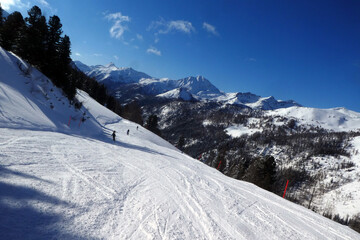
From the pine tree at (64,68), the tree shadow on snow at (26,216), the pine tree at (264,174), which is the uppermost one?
the pine tree at (64,68)

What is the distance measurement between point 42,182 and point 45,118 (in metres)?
12.0

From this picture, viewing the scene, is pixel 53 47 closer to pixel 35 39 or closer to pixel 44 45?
pixel 44 45

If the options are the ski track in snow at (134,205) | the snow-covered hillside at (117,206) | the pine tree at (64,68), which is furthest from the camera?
the pine tree at (64,68)

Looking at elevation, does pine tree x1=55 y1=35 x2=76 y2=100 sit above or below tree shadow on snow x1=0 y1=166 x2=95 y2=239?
above

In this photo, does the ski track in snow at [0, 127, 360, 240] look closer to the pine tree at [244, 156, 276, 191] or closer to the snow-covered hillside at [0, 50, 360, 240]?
the snow-covered hillside at [0, 50, 360, 240]

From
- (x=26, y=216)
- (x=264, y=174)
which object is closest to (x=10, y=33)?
(x=26, y=216)

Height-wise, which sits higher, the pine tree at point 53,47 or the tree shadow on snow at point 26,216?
the pine tree at point 53,47

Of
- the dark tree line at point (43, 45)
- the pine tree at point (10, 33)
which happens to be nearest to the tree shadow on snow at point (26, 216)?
the dark tree line at point (43, 45)

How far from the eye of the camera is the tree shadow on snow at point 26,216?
2.96 meters

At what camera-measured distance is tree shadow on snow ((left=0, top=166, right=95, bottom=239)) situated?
2.96 meters

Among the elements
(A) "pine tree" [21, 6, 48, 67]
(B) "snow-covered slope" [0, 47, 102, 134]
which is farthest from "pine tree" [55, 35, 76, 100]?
(B) "snow-covered slope" [0, 47, 102, 134]

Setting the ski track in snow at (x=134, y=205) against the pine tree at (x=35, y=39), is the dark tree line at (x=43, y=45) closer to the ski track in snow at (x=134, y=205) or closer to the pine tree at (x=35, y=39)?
the pine tree at (x=35, y=39)

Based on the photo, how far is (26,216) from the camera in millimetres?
3291

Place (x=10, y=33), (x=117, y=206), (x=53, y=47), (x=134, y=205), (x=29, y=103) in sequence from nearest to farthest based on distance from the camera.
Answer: (x=117, y=206) < (x=134, y=205) < (x=29, y=103) < (x=53, y=47) < (x=10, y=33)
